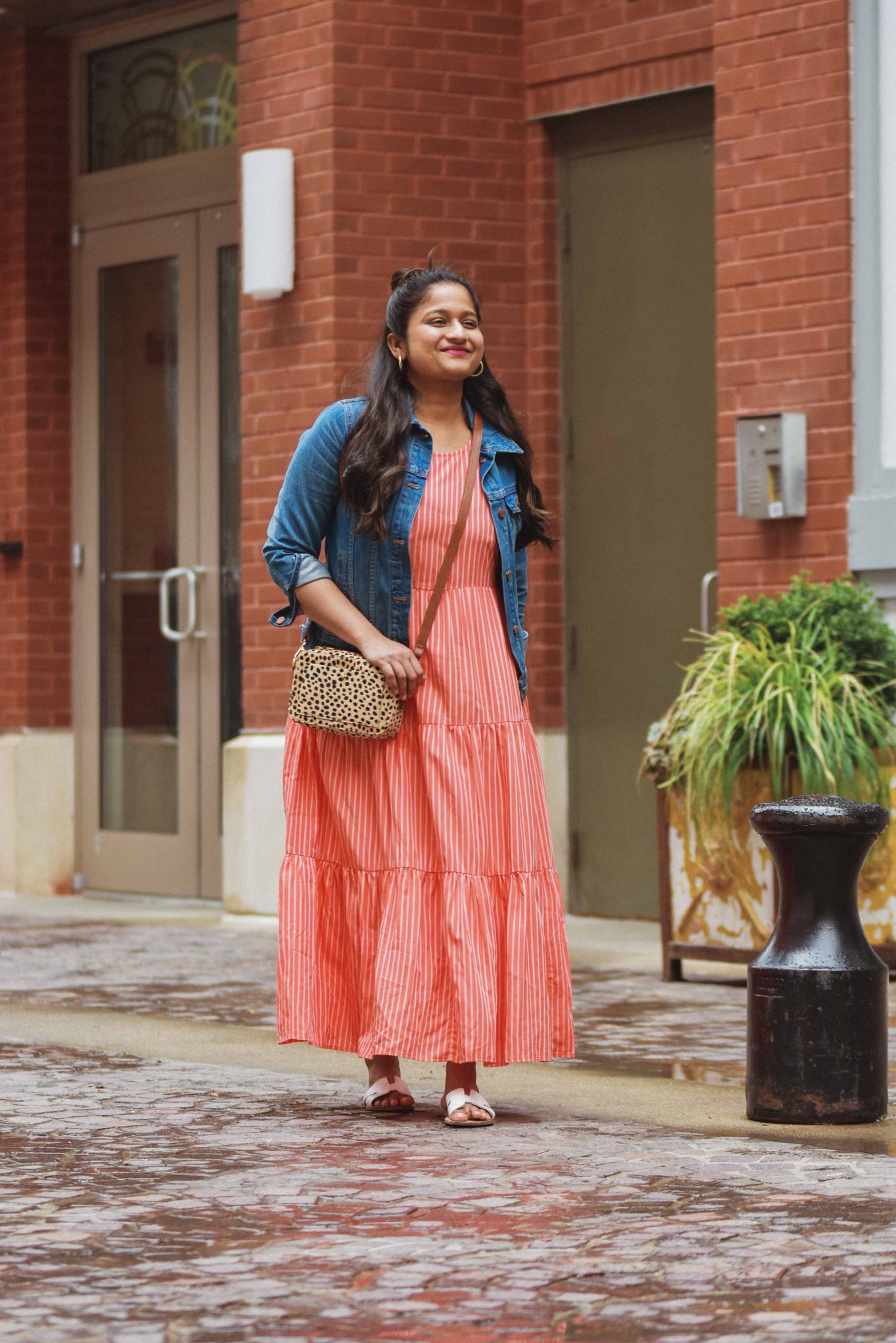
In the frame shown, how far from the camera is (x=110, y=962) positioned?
9039mm

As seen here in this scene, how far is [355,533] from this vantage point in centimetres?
559

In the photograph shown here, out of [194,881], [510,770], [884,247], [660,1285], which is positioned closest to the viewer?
[660,1285]

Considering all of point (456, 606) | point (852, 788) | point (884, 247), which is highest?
point (884, 247)

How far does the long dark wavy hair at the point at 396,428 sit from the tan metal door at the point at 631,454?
166 inches

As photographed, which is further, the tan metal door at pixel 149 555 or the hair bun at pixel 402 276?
the tan metal door at pixel 149 555

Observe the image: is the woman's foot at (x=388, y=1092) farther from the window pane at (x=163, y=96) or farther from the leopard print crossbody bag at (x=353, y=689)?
the window pane at (x=163, y=96)

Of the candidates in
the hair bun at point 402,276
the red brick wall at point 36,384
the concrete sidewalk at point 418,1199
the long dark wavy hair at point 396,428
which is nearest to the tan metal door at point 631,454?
the concrete sidewalk at point 418,1199

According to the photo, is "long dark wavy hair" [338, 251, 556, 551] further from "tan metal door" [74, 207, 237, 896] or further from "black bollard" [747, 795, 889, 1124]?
"tan metal door" [74, 207, 237, 896]

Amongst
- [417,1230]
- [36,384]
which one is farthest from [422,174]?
[417,1230]

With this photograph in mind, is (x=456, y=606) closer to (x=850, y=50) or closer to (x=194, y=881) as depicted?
(x=850, y=50)

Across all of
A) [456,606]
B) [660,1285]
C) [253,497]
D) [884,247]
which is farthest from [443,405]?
[253,497]

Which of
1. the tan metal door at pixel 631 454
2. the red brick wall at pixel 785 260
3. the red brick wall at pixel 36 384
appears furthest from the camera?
the red brick wall at pixel 36 384

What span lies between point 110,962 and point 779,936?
397 cm

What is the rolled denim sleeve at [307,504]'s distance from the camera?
5590 mm
